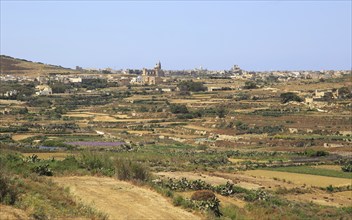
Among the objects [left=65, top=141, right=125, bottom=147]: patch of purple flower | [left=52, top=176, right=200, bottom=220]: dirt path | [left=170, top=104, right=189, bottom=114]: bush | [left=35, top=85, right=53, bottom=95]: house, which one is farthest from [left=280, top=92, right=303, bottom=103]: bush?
[left=52, top=176, right=200, bottom=220]: dirt path

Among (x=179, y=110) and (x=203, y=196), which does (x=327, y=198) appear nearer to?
(x=203, y=196)

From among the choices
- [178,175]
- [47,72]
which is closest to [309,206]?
[178,175]

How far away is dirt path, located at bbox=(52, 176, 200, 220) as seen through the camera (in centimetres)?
1577

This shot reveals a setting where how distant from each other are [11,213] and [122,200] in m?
5.66

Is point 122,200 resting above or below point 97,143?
above

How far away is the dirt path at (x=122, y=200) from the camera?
51.8 ft

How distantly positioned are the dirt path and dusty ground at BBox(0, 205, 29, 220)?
121 inches

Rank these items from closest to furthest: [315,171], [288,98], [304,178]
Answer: [304,178], [315,171], [288,98]

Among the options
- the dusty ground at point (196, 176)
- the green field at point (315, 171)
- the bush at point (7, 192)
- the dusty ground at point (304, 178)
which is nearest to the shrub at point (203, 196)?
the dusty ground at point (196, 176)

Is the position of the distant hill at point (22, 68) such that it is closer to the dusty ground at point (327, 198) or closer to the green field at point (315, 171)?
the green field at point (315, 171)

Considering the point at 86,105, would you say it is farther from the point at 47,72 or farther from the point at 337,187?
the point at 47,72

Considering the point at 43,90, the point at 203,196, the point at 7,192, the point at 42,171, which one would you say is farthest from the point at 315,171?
the point at 43,90

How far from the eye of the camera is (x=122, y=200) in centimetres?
1733

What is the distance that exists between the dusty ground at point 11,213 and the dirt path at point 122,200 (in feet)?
10.1
